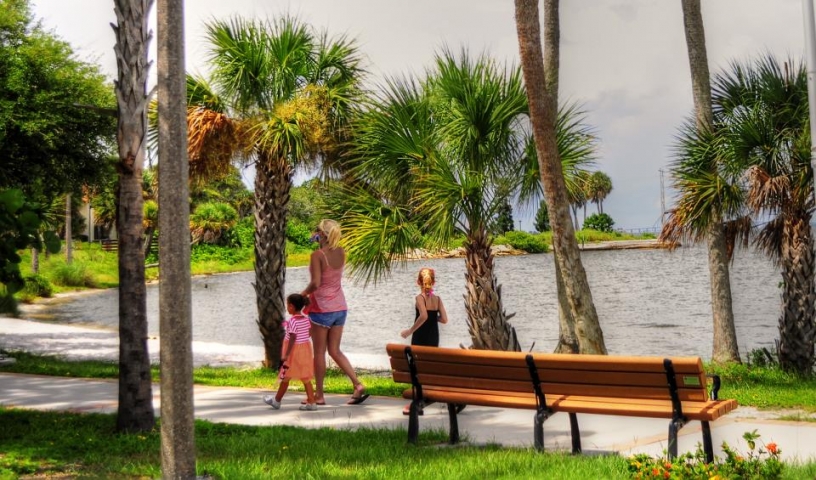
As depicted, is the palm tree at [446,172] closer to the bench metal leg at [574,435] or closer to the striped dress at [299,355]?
the striped dress at [299,355]

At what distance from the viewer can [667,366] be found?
6316 mm

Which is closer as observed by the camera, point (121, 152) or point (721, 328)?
point (121, 152)

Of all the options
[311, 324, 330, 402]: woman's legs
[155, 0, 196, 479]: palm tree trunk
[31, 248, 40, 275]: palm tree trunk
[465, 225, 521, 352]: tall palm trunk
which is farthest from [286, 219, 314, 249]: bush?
[155, 0, 196, 479]: palm tree trunk

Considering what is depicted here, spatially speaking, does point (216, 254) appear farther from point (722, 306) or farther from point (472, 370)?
point (472, 370)

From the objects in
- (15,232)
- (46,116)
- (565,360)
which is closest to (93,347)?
(46,116)

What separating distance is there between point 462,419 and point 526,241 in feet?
175

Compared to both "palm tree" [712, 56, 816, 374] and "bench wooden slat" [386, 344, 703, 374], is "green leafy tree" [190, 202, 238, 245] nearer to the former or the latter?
"palm tree" [712, 56, 816, 374]

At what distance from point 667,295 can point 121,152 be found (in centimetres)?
4741

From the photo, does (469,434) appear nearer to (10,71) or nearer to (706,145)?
(706,145)

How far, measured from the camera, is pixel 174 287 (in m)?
5.66

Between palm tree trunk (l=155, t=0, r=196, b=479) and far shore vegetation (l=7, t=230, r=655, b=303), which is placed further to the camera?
far shore vegetation (l=7, t=230, r=655, b=303)

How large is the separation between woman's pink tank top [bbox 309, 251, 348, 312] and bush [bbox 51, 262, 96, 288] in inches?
1638

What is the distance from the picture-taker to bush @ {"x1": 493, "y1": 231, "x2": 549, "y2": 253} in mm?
62125

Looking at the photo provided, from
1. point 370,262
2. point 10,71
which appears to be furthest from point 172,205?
point 10,71
